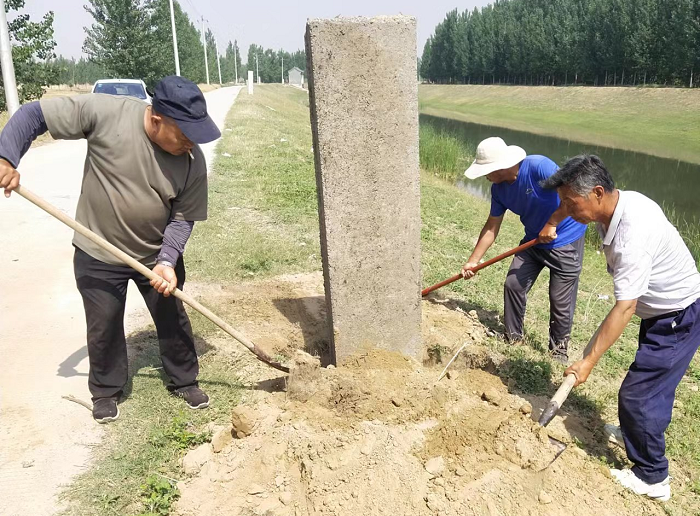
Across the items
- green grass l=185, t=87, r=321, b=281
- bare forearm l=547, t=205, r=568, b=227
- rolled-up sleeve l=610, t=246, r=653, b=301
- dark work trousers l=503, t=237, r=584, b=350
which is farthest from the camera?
green grass l=185, t=87, r=321, b=281

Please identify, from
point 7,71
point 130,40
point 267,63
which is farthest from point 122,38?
point 267,63

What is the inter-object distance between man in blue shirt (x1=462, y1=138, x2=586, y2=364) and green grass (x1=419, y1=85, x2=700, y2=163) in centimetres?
1751

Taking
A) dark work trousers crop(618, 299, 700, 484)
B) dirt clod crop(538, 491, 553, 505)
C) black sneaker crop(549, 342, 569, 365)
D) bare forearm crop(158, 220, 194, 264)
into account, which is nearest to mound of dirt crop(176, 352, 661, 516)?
dirt clod crop(538, 491, 553, 505)

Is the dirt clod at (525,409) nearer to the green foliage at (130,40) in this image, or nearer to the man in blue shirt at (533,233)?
the man in blue shirt at (533,233)

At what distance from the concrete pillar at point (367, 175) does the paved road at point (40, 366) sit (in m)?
1.61

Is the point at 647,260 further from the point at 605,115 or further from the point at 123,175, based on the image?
the point at 605,115

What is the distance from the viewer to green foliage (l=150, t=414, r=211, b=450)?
3.01 m

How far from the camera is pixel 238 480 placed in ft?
8.93

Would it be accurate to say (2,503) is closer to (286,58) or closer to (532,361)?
(532,361)

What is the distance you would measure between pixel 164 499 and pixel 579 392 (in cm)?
261

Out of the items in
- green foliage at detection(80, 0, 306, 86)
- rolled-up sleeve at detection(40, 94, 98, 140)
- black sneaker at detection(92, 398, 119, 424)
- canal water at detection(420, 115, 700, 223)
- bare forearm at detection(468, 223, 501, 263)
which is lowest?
canal water at detection(420, 115, 700, 223)

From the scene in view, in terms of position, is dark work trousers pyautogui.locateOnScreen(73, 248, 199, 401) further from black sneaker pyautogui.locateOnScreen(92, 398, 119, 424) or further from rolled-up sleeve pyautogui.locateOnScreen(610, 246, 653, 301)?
rolled-up sleeve pyautogui.locateOnScreen(610, 246, 653, 301)

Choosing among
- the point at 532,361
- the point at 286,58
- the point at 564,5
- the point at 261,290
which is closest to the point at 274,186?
the point at 261,290

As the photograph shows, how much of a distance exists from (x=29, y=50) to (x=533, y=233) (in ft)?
56.0
